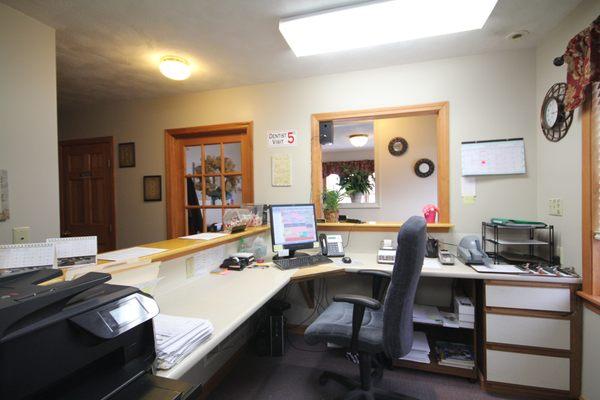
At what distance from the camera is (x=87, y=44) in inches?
82.5

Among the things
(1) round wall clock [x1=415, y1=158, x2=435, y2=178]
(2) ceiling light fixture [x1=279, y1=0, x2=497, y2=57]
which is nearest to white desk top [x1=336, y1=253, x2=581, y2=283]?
(2) ceiling light fixture [x1=279, y1=0, x2=497, y2=57]

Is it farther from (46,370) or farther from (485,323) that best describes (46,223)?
(485,323)

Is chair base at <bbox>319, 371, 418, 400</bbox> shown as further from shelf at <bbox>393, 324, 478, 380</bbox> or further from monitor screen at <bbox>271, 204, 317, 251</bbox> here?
monitor screen at <bbox>271, 204, 317, 251</bbox>

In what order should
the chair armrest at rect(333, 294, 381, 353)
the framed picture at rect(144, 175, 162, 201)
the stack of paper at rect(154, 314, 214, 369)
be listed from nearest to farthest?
the stack of paper at rect(154, 314, 214, 369) → the chair armrest at rect(333, 294, 381, 353) → the framed picture at rect(144, 175, 162, 201)

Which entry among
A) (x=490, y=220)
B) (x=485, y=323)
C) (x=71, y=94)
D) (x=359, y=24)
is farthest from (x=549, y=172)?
(x=71, y=94)

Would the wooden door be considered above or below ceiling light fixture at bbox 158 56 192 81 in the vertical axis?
below

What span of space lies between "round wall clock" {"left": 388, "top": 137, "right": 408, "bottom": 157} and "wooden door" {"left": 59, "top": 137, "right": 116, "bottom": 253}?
3924mm

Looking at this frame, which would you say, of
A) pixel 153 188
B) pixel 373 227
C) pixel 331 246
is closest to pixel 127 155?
pixel 153 188

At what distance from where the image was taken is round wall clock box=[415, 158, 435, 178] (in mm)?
4305

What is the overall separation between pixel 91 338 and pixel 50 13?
2.14 metres

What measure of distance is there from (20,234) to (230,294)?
54.6 inches

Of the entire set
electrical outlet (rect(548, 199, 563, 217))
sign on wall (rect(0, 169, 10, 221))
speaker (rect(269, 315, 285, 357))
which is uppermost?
sign on wall (rect(0, 169, 10, 221))

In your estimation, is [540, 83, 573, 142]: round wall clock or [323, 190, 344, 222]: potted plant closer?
[540, 83, 573, 142]: round wall clock

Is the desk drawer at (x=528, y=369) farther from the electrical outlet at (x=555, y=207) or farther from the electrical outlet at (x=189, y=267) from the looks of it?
the electrical outlet at (x=189, y=267)
